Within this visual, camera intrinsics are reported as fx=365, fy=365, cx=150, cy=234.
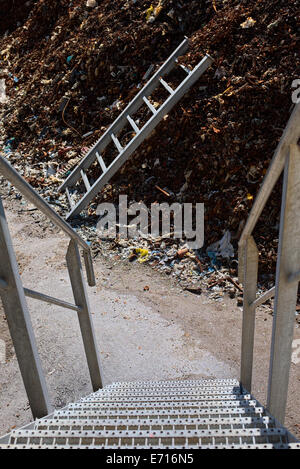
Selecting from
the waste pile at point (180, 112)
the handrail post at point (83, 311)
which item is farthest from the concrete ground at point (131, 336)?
the handrail post at point (83, 311)

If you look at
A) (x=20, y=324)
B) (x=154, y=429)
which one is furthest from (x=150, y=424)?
(x=20, y=324)

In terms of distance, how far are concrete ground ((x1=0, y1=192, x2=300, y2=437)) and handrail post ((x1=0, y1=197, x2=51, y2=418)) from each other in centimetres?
193

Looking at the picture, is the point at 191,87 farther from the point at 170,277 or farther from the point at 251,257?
the point at 251,257

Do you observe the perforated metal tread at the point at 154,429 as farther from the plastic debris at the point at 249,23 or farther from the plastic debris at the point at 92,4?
the plastic debris at the point at 92,4

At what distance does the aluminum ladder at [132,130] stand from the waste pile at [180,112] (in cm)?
16

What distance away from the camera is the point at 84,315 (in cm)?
277

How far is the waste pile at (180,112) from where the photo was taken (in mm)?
5184

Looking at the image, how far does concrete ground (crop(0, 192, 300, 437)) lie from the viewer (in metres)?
3.54

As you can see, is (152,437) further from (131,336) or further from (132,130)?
(132,130)

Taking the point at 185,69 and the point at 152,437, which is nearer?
the point at 152,437

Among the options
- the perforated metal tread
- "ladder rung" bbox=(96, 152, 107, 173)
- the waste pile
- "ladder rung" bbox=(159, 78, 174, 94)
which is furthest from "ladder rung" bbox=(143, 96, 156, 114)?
the perforated metal tread

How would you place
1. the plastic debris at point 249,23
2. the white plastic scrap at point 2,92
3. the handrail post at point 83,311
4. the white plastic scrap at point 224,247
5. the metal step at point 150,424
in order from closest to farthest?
the metal step at point 150,424
the handrail post at point 83,311
the white plastic scrap at point 224,247
the plastic debris at point 249,23
the white plastic scrap at point 2,92

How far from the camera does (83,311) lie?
2.74m

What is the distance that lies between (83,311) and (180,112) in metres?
4.19
